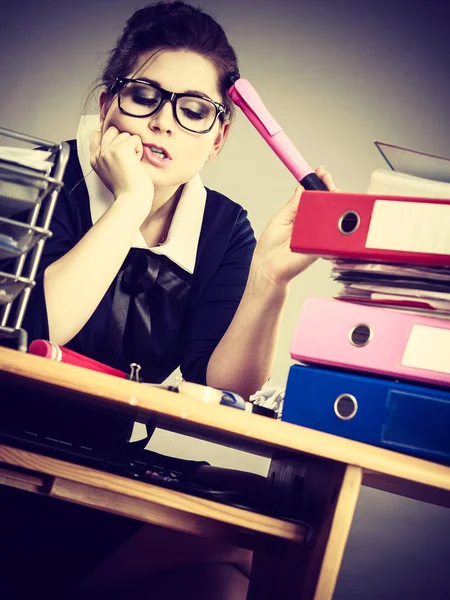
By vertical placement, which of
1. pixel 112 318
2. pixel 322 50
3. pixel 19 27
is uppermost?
pixel 322 50

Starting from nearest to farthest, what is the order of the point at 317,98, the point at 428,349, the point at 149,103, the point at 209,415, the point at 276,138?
the point at 209,415, the point at 428,349, the point at 276,138, the point at 149,103, the point at 317,98

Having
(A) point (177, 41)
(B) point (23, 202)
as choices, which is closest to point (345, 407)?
(B) point (23, 202)

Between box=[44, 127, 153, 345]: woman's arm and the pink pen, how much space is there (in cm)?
21

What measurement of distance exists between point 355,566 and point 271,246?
1.01 meters

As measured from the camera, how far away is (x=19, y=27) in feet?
6.05

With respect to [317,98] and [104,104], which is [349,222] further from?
[317,98]

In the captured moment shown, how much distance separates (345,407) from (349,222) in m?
0.20

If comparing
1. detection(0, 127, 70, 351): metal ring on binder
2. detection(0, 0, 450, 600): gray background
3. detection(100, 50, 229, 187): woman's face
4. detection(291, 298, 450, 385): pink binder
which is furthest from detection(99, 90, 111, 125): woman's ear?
detection(291, 298, 450, 385): pink binder

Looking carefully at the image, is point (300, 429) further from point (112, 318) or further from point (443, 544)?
point (443, 544)

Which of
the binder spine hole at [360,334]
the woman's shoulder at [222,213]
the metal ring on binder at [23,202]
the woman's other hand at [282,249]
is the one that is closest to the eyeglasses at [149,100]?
the woman's shoulder at [222,213]

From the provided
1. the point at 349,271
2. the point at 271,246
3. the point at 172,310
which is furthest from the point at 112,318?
the point at 349,271

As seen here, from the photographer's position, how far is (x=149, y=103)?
1.32 metres

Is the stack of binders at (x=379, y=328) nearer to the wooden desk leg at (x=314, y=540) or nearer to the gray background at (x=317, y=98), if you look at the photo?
the wooden desk leg at (x=314, y=540)

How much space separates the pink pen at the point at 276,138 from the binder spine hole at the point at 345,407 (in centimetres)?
38
